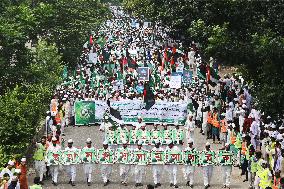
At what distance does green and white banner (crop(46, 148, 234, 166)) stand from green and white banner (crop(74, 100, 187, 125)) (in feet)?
25.7

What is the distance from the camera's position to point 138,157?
687 inches

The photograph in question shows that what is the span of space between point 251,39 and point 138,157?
866 centimetres

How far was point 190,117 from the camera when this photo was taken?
71.9 ft

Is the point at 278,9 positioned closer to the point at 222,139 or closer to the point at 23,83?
the point at 222,139

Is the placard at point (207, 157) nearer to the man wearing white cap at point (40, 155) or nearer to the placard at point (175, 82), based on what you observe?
the man wearing white cap at point (40, 155)

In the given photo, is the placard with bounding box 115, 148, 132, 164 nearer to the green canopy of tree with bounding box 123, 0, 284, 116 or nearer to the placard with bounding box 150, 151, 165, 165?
the placard with bounding box 150, 151, 165, 165

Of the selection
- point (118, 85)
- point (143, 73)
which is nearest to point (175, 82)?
point (143, 73)

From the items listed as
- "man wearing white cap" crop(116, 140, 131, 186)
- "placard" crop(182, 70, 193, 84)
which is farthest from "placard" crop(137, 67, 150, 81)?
"man wearing white cap" crop(116, 140, 131, 186)

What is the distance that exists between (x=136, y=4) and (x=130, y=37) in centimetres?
923

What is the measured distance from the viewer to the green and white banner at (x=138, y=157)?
17141 mm

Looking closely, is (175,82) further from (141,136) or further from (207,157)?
(207,157)

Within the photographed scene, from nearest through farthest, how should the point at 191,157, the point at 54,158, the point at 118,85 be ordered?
1. the point at 191,157
2. the point at 54,158
3. the point at 118,85

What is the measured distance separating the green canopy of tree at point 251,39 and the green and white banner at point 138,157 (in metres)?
3.87

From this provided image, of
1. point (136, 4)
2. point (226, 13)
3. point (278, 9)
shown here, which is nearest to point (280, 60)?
point (278, 9)
